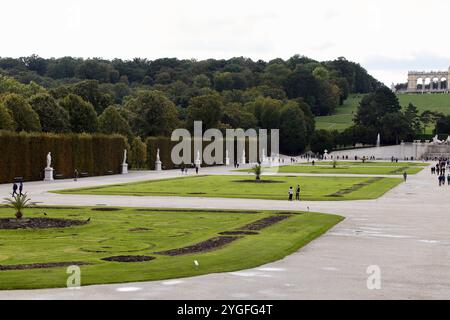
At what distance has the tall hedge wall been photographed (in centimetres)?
5959

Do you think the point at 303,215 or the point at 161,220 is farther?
the point at 303,215

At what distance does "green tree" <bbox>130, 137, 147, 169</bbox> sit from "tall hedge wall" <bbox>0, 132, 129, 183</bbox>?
8015mm

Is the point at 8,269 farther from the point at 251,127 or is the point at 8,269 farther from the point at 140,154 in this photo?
the point at 251,127

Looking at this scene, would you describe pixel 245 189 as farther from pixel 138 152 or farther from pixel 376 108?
pixel 376 108

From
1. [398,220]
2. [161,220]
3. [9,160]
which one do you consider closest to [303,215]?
[398,220]

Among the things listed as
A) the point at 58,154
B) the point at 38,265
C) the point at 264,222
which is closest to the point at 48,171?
the point at 58,154

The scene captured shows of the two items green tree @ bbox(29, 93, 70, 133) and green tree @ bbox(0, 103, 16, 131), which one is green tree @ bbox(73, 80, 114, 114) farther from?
green tree @ bbox(0, 103, 16, 131)

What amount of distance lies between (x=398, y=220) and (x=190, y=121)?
98.2 meters

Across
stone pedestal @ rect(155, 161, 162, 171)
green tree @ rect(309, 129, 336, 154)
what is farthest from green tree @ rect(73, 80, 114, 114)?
green tree @ rect(309, 129, 336, 154)

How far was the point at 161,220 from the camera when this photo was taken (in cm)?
3181

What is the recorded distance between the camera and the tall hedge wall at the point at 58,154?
59594 mm

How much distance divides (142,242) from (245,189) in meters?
28.6

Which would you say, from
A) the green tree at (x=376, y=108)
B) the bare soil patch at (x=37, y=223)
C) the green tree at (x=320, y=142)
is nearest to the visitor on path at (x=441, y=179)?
the bare soil patch at (x=37, y=223)
